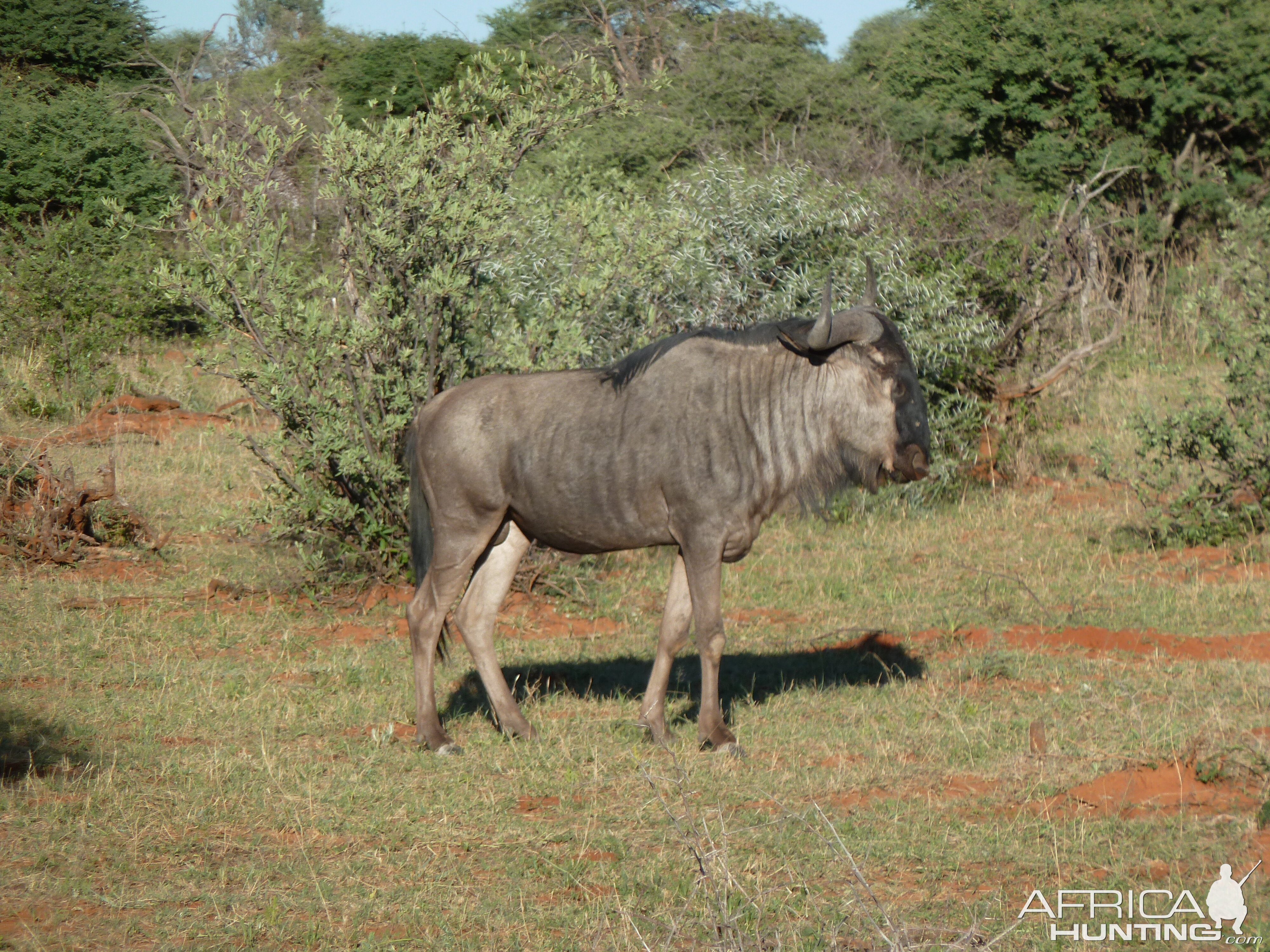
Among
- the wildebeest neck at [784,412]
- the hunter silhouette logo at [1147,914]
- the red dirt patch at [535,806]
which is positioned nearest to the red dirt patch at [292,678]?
the red dirt patch at [535,806]

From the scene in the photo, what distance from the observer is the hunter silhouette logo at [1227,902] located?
152 inches

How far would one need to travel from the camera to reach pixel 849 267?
10484 millimetres

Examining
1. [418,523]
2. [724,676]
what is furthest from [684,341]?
[724,676]

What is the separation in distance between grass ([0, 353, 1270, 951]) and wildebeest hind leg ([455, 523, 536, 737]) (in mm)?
142

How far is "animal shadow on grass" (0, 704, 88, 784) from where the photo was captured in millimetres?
5379

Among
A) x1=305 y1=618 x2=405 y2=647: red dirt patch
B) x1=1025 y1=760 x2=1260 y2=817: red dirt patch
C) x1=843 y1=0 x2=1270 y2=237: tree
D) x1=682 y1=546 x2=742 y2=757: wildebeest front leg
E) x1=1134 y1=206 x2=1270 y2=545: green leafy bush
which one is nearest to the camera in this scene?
x1=1025 y1=760 x2=1260 y2=817: red dirt patch

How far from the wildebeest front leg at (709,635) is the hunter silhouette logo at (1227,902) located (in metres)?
2.21

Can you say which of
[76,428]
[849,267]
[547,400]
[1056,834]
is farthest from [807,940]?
[76,428]

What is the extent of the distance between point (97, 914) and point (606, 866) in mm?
1619

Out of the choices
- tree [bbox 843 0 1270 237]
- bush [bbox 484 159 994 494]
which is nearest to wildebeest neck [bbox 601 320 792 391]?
bush [bbox 484 159 994 494]

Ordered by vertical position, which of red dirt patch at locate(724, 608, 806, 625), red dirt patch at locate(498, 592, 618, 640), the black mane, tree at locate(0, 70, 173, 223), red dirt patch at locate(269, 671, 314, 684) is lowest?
red dirt patch at locate(498, 592, 618, 640)

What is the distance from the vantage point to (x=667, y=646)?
6078 mm

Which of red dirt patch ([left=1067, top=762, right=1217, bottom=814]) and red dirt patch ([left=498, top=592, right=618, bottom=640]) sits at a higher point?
red dirt patch ([left=1067, top=762, right=1217, bottom=814])

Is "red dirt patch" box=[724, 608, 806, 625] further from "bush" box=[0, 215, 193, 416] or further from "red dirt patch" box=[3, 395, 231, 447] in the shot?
"bush" box=[0, 215, 193, 416]
